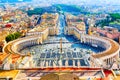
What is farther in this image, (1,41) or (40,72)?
(1,41)

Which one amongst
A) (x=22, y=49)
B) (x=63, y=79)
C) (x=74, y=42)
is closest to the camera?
(x=63, y=79)

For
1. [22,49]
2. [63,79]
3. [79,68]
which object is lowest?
[22,49]

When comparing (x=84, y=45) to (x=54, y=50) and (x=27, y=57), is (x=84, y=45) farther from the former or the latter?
(x=27, y=57)

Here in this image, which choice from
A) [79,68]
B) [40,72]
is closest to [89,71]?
[79,68]

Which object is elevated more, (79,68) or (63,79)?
(63,79)

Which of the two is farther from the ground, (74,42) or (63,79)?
(63,79)

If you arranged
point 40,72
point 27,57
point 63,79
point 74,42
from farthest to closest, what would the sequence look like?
1. point 74,42
2. point 27,57
3. point 40,72
4. point 63,79

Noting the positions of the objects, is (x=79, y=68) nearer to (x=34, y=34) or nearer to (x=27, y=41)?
(x=27, y=41)

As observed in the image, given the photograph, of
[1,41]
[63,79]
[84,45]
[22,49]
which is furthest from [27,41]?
[63,79]

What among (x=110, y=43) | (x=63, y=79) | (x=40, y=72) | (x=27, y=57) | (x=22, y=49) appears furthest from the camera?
(x=22, y=49)
